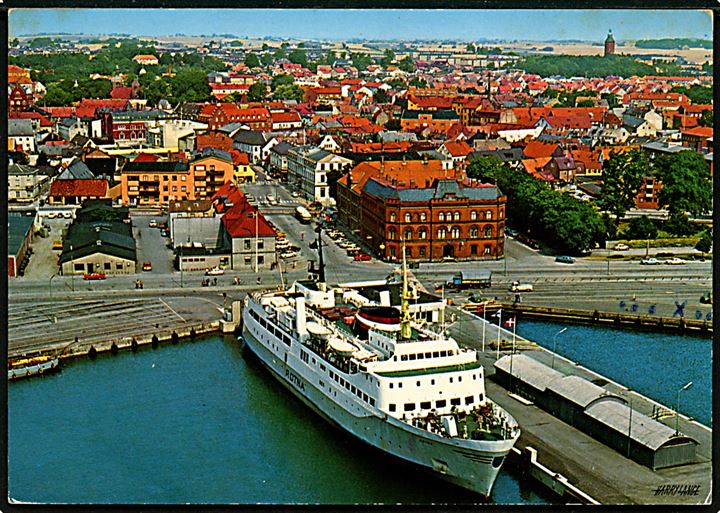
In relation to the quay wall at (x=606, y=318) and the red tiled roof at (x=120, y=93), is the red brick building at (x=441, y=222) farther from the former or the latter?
the red tiled roof at (x=120, y=93)

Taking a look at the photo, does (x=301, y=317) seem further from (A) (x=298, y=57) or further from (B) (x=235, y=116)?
(A) (x=298, y=57)

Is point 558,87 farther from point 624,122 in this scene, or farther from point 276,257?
point 276,257

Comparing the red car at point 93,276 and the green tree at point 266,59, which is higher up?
the green tree at point 266,59

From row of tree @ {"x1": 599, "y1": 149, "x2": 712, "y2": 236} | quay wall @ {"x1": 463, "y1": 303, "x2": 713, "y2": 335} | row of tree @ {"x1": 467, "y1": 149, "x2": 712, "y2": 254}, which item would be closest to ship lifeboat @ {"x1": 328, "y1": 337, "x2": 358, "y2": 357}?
quay wall @ {"x1": 463, "y1": 303, "x2": 713, "y2": 335}

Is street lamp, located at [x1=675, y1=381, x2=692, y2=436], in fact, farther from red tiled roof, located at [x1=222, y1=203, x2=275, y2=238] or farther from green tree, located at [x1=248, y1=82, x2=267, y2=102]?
green tree, located at [x1=248, y1=82, x2=267, y2=102]

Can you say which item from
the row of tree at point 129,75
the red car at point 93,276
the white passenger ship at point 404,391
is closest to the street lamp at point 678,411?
the white passenger ship at point 404,391

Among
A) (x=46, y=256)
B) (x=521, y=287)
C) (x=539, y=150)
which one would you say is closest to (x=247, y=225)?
(x=46, y=256)
